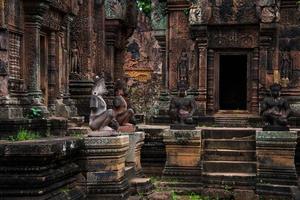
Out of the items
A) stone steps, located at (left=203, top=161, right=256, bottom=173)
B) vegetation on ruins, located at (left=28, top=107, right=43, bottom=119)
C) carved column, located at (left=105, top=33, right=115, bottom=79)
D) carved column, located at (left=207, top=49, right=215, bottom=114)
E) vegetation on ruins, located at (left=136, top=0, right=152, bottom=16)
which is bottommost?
stone steps, located at (left=203, top=161, right=256, bottom=173)

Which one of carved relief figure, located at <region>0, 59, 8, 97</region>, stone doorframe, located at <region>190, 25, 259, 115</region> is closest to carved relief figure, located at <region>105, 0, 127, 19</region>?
stone doorframe, located at <region>190, 25, 259, 115</region>

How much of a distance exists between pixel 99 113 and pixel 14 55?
2.43 meters

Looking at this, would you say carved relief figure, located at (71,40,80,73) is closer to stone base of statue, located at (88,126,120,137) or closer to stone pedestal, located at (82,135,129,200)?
stone base of statue, located at (88,126,120,137)

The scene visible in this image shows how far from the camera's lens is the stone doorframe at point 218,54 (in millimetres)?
12977

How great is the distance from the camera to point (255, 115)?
13.0 meters

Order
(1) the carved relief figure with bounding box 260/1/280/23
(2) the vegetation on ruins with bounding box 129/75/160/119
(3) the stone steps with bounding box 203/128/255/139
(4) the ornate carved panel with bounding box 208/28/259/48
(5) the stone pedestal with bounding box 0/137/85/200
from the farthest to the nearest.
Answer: (2) the vegetation on ruins with bounding box 129/75/160/119, (4) the ornate carved panel with bounding box 208/28/259/48, (1) the carved relief figure with bounding box 260/1/280/23, (3) the stone steps with bounding box 203/128/255/139, (5) the stone pedestal with bounding box 0/137/85/200

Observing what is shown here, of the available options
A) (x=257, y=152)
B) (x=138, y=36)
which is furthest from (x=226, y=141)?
(x=138, y=36)

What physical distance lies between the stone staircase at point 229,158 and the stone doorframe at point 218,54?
189 cm

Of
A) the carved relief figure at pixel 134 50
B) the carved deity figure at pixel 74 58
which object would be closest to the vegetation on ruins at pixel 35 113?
the carved deity figure at pixel 74 58

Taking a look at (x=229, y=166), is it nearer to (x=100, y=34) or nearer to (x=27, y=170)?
(x=27, y=170)

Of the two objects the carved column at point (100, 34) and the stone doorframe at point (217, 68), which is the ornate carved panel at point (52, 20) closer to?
the carved column at point (100, 34)

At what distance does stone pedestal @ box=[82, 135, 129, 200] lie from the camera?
8430 mm

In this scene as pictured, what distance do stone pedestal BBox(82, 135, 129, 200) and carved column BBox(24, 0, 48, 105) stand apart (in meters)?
2.38

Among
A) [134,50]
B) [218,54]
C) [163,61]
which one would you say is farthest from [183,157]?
[134,50]
